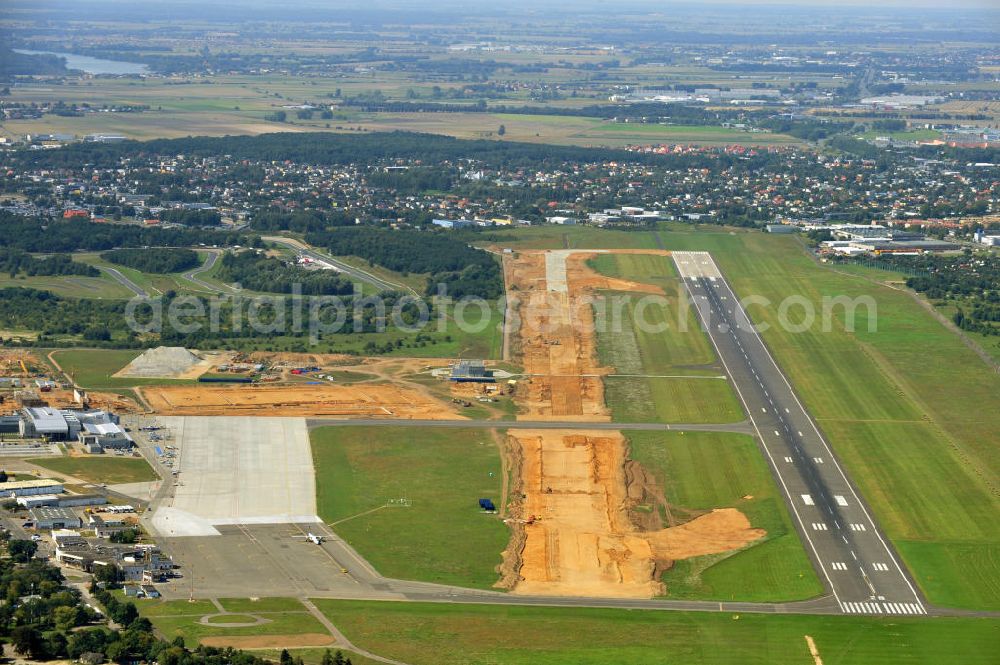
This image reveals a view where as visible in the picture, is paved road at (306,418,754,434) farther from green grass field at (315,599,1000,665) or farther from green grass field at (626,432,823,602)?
green grass field at (315,599,1000,665)

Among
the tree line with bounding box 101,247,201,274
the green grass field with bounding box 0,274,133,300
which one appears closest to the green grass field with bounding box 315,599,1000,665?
the green grass field with bounding box 0,274,133,300

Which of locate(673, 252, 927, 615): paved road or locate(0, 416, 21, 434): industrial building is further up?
locate(0, 416, 21, 434): industrial building

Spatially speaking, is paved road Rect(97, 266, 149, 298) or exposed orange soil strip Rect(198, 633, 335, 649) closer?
exposed orange soil strip Rect(198, 633, 335, 649)

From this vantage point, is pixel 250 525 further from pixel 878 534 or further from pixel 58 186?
pixel 58 186

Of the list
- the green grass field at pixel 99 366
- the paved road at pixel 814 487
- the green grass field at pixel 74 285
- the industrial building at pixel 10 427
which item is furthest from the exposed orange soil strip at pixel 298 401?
the green grass field at pixel 74 285

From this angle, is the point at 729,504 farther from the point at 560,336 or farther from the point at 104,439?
the point at 560,336
